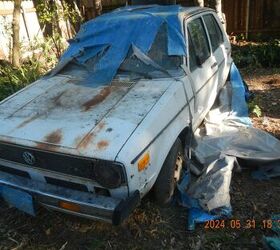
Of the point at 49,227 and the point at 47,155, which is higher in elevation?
the point at 47,155

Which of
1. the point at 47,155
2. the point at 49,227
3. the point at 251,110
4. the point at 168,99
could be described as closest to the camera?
the point at 47,155

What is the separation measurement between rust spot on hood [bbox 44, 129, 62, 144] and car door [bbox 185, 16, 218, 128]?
5.34ft

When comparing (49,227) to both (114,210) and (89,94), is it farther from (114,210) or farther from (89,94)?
(89,94)

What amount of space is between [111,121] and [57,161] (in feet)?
1.82

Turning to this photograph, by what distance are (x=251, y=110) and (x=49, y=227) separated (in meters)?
3.46

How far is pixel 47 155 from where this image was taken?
2771 mm

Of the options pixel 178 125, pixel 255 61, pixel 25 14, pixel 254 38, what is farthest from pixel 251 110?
pixel 25 14

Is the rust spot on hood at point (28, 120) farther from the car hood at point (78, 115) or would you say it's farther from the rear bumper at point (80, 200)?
the rear bumper at point (80, 200)

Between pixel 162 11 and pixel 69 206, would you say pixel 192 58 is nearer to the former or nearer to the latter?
pixel 162 11

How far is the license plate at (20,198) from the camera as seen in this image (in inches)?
115

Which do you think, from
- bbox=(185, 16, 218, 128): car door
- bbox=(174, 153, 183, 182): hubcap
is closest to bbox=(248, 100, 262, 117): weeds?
bbox=(185, 16, 218, 128): car door

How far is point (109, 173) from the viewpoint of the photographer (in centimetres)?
256

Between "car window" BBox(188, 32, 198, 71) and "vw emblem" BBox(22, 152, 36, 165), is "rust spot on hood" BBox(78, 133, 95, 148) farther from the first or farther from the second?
"car window" BBox(188, 32, 198, 71)

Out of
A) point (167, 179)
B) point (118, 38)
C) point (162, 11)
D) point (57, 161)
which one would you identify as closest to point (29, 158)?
point (57, 161)
